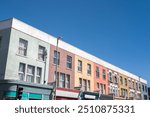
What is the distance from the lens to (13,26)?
777 inches

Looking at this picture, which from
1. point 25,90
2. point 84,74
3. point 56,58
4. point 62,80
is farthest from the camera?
point 84,74

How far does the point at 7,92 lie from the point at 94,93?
15.3 m

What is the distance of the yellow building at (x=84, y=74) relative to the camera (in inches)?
1123

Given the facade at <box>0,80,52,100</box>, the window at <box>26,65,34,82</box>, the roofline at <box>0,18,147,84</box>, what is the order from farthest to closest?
1. the window at <box>26,65,34,82</box>
2. the roofline at <box>0,18,147,84</box>
3. the facade at <box>0,80,52,100</box>

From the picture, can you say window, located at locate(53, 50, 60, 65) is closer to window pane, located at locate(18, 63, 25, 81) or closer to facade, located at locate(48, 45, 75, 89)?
facade, located at locate(48, 45, 75, 89)

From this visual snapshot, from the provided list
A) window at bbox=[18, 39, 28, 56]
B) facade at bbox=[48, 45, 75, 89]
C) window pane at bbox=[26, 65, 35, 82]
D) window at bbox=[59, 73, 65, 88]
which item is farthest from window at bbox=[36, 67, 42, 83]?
window at bbox=[59, 73, 65, 88]

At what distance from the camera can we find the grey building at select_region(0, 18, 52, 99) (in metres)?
18.6

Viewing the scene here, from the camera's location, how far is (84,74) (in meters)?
30.2

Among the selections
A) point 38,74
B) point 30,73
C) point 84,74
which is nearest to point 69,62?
point 84,74

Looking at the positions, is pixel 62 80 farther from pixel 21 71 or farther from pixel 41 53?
pixel 21 71

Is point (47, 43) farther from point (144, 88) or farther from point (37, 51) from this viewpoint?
point (144, 88)

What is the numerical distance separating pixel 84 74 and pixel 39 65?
32.3 ft

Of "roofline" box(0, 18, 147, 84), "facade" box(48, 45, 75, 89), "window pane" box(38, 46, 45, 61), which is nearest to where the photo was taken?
"roofline" box(0, 18, 147, 84)

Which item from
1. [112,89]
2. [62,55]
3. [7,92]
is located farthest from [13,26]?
[112,89]
